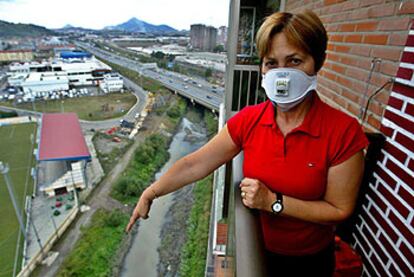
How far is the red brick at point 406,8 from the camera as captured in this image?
40.0 inches

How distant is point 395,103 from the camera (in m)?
1.05

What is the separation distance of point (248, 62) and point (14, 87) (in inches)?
1096

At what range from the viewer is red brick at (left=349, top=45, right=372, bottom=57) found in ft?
4.41

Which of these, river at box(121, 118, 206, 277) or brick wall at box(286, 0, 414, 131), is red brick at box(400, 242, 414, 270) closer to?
brick wall at box(286, 0, 414, 131)

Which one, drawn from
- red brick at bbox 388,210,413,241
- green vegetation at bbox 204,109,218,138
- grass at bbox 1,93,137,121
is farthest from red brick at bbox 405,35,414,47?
grass at bbox 1,93,137,121

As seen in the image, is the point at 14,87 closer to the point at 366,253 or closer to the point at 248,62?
the point at 248,62

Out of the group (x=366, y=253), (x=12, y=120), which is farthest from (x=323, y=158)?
(x=12, y=120)

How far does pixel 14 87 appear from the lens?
24.3 meters

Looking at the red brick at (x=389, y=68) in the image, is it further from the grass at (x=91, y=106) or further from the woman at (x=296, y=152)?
the grass at (x=91, y=106)

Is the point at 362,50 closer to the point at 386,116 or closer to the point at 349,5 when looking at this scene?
the point at 349,5

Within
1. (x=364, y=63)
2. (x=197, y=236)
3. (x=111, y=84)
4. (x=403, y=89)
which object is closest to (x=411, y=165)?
(x=403, y=89)

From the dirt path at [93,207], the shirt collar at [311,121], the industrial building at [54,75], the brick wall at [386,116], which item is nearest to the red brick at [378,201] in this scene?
the brick wall at [386,116]

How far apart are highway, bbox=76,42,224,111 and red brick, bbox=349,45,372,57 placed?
54.2 ft

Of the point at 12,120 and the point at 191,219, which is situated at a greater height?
the point at 12,120
